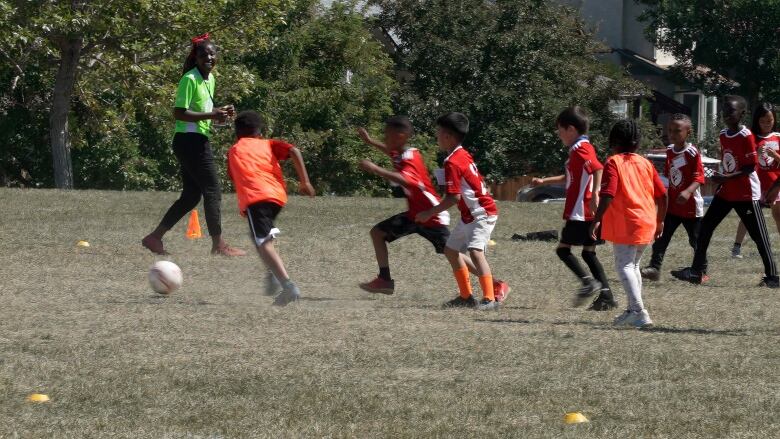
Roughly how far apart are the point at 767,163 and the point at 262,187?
5.17 m

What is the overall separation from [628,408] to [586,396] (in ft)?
0.96

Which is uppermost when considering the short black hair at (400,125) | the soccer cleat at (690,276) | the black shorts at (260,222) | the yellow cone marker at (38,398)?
the short black hair at (400,125)

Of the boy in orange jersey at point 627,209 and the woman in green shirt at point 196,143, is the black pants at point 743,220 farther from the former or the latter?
the woman in green shirt at point 196,143

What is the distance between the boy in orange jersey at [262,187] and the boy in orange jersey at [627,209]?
2047mm

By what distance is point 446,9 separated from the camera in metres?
39.7

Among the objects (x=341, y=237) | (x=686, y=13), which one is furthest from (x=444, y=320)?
(x=686, y=13)

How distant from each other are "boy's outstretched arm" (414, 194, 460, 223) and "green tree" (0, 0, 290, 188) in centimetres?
2002

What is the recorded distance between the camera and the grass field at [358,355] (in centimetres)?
601

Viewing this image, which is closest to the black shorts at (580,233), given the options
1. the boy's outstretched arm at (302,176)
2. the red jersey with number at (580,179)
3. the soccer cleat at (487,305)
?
the red jersey with number at (580,179)

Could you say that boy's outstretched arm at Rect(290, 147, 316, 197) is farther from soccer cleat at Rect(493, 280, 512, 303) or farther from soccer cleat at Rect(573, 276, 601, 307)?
soccer cleat at Rect(573, 276, 601, 307)

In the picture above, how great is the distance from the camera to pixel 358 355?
7492 mm

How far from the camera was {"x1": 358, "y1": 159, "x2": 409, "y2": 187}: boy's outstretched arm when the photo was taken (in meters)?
9.30

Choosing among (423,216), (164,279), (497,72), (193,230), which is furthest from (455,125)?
(497,72)

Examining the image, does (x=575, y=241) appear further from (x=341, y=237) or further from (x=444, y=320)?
(x=341, y=237)
